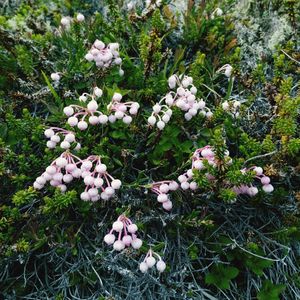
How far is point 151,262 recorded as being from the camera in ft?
6.51

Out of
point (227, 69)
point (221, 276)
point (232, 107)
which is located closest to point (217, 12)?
point (227, 69)

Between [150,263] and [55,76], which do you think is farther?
[55,76]

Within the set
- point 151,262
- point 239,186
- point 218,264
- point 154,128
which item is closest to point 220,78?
point 154,128

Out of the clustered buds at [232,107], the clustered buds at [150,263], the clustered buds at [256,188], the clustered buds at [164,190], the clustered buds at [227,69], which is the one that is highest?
the clustered buds at [227,69]

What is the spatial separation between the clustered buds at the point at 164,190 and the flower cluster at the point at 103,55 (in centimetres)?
77

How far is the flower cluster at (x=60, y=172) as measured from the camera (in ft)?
Answer: 6.74

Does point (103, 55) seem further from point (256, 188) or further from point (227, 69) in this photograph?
point (256, 188)

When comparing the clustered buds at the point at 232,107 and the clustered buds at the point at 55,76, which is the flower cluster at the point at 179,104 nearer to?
the clustered buds at the point at 232,107

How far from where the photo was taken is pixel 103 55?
2.48m

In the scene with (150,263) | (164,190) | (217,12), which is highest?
(217,12)

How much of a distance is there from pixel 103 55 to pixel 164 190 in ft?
2.77

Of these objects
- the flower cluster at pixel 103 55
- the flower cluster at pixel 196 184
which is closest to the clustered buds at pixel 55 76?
the flower cluster at pixel 103 55

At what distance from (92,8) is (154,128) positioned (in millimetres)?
1637

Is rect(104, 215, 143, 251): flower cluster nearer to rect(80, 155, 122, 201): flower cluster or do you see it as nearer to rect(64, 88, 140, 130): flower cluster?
rect(80, 155, 122, 201): flower cluster
